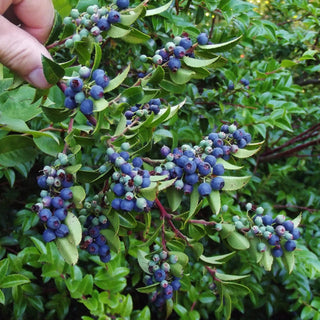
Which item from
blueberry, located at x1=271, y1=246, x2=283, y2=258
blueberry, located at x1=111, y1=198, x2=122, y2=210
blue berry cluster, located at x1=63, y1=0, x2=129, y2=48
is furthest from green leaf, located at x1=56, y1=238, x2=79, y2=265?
blueberry, located at x1=271, y1=246, x2=283, y2=258

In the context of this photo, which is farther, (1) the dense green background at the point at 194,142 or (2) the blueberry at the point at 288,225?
(1) the dense green background at the point at 194,142

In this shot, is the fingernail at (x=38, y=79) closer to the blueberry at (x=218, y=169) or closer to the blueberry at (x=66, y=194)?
the blueberry at (x=66, y=194)

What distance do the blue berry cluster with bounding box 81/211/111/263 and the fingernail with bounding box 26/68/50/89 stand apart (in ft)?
1.00

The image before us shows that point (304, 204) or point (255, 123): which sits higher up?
point (255, 123)

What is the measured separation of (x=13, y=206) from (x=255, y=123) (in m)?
1.35

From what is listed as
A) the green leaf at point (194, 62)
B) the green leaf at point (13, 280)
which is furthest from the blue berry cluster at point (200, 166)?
the green leaf at point (13, 280)

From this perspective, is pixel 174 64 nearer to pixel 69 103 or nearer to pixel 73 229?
pixel 69 103

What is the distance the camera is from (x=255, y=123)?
70.4 inches

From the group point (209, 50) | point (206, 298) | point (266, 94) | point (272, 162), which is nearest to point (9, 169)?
point (209, 50)

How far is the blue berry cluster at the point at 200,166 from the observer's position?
2.87 feet

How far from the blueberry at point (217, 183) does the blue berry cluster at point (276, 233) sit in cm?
23

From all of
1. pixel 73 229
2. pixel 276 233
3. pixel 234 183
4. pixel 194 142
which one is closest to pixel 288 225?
pixel 276 233

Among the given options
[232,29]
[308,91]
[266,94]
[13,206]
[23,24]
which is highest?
[23,24]

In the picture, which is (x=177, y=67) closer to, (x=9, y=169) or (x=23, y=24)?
(x=23, y=24)
